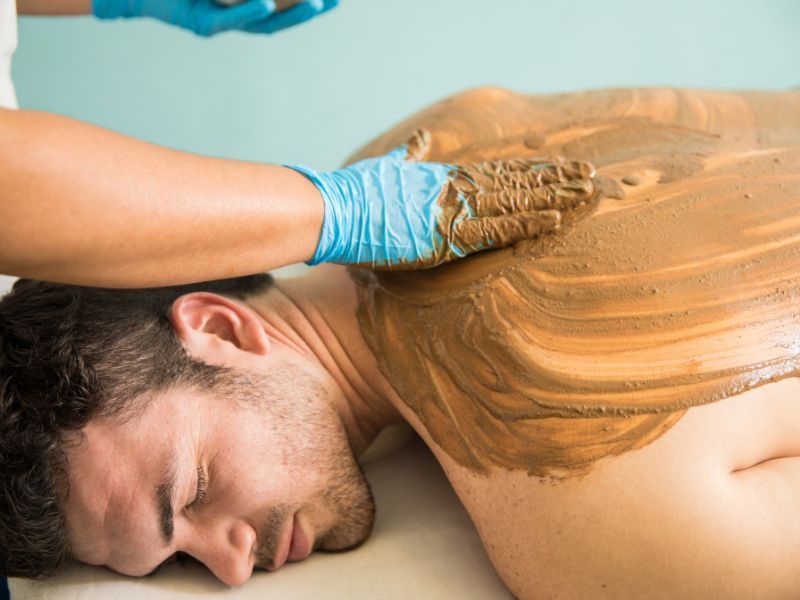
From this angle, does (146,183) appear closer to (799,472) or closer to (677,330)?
(677,330)

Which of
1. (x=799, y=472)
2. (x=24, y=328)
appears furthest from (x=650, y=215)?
(x=24, y=328)

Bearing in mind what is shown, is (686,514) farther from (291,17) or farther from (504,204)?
(291,17)

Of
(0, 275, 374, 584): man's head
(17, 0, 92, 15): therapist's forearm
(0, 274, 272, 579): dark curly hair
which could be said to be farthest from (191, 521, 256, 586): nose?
(17, 0, 92, 15): therapist's forearm

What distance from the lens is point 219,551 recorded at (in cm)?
113

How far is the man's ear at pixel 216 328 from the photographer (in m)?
1.20

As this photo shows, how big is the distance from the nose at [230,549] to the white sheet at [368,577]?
0.05 metres

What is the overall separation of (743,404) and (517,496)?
0.34 m

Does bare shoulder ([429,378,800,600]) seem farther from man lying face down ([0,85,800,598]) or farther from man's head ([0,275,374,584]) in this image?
man's head ([0,275,374,584])

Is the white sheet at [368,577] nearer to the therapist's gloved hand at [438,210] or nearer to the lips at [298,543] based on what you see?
the lips at [298,543]

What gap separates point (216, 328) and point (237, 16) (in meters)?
0.61

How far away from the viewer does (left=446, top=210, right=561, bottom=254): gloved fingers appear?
1.12 metres

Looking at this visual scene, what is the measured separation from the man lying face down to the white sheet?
1.5 inches

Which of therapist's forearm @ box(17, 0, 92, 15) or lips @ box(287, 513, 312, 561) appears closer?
lips @ box(287, 513, 312, 561)

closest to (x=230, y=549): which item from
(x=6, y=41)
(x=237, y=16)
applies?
(x=237, y=16)
